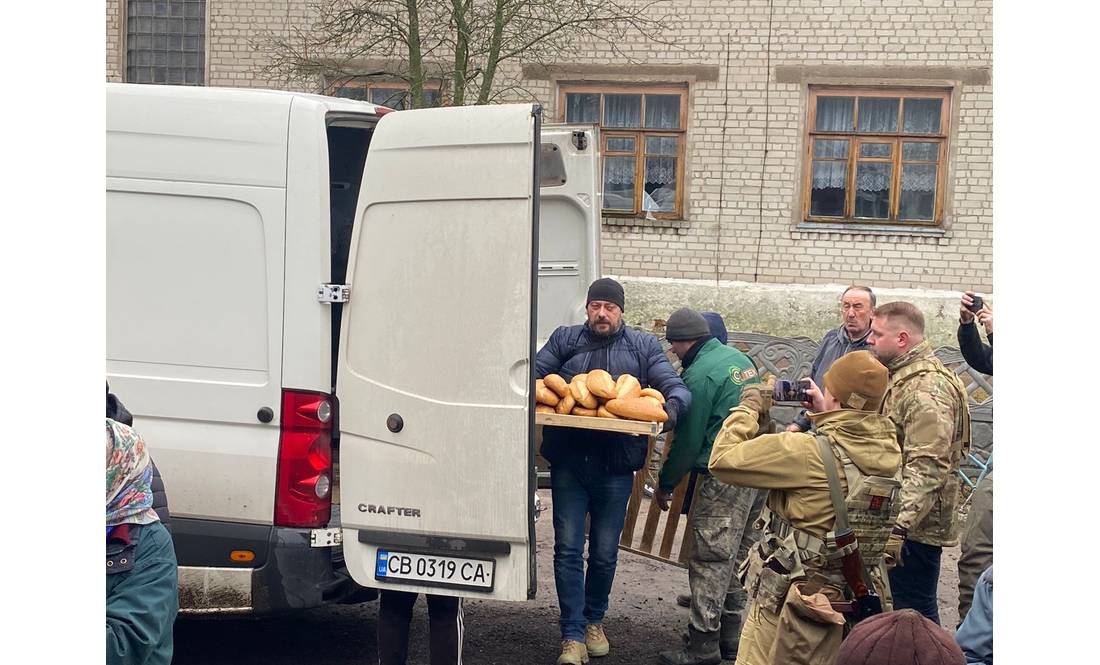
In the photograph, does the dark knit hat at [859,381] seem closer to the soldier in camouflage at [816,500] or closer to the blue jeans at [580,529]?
the soldier in camouflage at [816,500]

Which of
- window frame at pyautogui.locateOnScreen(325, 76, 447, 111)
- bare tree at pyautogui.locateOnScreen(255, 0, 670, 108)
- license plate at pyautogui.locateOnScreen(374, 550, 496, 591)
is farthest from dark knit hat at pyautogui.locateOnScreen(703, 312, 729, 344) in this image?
window frame at pyautogui.locateOnScreen(325, 76, 447, 111)

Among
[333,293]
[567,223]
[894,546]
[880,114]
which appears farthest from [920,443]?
[880,114]

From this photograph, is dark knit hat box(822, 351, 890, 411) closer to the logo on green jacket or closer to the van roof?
the logo on green jacket

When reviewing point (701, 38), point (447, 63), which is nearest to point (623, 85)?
point (701, 38)

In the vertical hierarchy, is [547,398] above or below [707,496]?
above

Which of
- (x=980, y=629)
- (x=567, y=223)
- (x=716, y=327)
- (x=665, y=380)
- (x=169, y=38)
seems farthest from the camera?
(x=169, y=38)

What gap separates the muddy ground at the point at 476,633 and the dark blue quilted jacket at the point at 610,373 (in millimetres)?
992

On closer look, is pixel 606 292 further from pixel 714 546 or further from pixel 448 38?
pixel 448 38

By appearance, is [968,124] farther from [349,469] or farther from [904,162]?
[349,469]

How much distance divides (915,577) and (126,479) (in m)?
3.51

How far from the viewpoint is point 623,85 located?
11.5 m

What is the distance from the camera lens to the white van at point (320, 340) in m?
4.18

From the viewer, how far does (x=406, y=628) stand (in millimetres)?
4594

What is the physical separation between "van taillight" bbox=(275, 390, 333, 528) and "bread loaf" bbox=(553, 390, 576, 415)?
113cm
